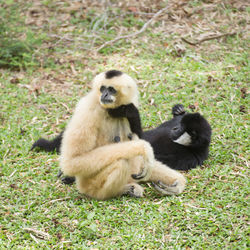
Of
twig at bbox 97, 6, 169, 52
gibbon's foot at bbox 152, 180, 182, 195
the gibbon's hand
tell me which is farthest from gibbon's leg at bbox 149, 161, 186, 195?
twig at bbox 97, 6, 169, 52

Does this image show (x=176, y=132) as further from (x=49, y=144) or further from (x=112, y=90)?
(x=49, y=144)

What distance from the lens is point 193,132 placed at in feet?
19.3

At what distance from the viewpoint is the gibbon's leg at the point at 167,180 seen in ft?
16.3

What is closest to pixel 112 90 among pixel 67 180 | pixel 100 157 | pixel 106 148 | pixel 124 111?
pixel 124 111

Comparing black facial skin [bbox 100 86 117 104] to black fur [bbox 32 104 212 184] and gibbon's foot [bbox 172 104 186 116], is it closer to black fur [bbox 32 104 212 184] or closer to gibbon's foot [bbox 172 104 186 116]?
black fur [bbox 32 104 212 184]

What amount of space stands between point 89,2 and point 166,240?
27.8 feet

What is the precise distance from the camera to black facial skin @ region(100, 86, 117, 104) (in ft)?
15.1

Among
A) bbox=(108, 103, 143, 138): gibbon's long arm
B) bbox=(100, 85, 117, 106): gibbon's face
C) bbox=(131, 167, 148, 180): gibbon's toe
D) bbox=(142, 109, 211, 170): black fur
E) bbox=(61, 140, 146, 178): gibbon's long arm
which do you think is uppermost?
bbox=(100, 85, 117, 106): gibbon's face

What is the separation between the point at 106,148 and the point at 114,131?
0.38 meters

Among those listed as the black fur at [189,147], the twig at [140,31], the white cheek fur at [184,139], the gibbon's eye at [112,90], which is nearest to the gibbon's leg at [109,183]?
the gibbon's eye at [112,90]

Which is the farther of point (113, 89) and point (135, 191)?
point (135, 191)

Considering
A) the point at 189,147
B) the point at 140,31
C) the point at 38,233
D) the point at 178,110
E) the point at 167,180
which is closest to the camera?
the point at 38,233

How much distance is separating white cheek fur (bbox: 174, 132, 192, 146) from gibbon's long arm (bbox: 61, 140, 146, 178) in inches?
59.3

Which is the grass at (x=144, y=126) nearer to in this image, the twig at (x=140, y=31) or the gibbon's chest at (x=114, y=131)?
the twig at (x=140, y=31)
